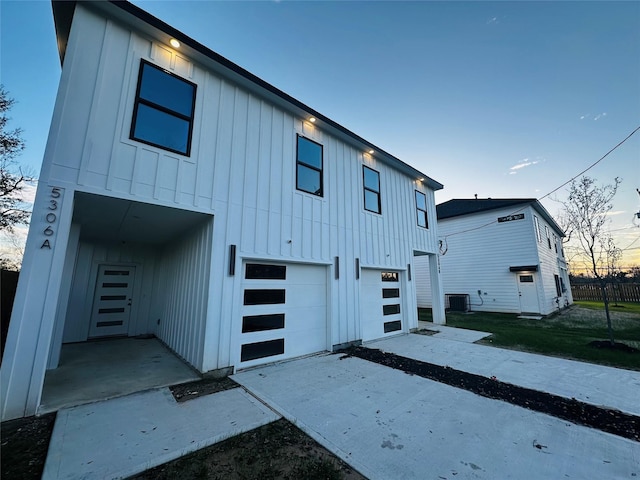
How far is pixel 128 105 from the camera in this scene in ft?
13.0

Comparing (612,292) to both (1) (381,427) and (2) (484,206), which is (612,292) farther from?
(1) (381,427)

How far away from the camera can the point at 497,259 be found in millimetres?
13586

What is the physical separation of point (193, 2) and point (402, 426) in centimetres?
996

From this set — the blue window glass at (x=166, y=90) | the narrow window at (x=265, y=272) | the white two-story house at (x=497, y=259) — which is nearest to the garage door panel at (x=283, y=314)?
the narrow window at (x=265, y=272)

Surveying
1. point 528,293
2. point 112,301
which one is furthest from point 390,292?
point 528,293

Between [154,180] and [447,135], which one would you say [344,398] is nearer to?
[154,180]

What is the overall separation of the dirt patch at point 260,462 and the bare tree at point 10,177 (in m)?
13.9

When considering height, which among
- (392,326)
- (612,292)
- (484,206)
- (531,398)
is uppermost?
(484,206)

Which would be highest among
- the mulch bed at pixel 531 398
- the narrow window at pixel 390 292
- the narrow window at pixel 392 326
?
the narrow window at pixel 390 292

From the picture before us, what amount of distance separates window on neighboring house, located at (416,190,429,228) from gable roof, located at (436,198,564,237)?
20.7 ft

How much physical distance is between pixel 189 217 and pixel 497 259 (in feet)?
49.8

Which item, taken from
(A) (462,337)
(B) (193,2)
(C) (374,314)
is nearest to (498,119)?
(A) (462,337)

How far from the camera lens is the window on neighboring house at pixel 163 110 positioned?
13.4ft

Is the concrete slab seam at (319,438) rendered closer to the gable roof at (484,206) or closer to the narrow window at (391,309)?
the narrow window at (391,309)
